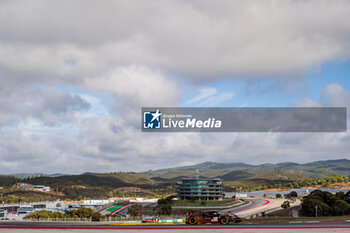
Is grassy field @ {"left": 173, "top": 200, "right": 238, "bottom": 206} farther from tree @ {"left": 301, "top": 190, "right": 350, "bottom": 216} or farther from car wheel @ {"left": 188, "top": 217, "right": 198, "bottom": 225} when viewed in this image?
car wheel @ {"left": 188, "top": 217, "right": 198, "bottom": 225}

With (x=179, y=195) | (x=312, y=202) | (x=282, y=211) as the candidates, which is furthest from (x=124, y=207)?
(x=312, y=202)

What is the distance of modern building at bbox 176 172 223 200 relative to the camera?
7603 inches

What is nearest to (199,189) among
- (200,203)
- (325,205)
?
(200,203)

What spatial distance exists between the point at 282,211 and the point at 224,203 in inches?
1771

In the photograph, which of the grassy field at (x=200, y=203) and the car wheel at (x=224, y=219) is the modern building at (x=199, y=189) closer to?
the grassy field at (x=200, y=203)

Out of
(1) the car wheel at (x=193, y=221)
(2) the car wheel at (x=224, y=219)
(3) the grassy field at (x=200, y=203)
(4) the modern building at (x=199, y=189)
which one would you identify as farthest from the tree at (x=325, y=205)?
(1) the car wheel at (x=193, y=221)

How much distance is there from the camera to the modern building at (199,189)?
193 meters

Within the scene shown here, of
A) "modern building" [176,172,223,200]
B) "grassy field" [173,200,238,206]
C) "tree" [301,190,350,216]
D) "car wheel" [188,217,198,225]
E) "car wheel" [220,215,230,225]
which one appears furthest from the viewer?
"modern building" [176,172,223,200]

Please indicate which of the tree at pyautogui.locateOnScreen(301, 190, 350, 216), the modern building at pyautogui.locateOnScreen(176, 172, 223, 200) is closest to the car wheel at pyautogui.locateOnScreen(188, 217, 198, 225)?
the tree at pyautogui.locateOnScreen(301, 190, 350, 216)

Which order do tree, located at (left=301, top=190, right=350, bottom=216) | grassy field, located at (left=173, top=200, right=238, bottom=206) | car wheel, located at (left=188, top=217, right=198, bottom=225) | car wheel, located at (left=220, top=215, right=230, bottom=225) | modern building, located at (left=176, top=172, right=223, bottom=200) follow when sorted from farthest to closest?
modern building, located at (left=176, top=172, right=223, bottom=200) → grassy field, located at (left=173, top=200, right=238, bottom=206) → tree, located at (left=301, top=190, right=350, bottom=216) → car wheel, located at (left=188, top=217, right=198, bottom=225) → car wheel, located at (left=220, top=215, right=230, bottom=225)

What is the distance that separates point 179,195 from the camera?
198000 millimetres

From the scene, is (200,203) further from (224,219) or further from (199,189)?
(224,219)

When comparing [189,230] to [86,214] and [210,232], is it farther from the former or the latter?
[86,214]

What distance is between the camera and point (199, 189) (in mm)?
193125
